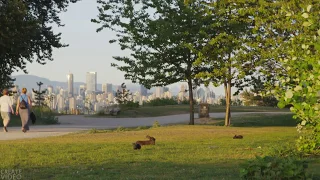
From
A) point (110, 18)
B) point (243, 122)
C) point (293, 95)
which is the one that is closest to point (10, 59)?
point (110, 18)

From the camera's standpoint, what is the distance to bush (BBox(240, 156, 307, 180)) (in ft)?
27.1

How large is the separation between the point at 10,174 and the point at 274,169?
426cm

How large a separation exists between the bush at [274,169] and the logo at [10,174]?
11.7 ft

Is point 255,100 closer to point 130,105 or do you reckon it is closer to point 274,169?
point 130,105

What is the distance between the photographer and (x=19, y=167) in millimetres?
10531

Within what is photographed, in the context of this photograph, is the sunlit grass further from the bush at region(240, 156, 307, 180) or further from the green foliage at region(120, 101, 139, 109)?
the green foliage at region(120, 101, 139, 109)

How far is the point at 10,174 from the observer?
9.45 m

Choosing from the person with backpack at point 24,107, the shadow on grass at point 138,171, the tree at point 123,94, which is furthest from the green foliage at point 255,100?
the shadow on grass at point 138,171

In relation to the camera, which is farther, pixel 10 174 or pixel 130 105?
pixel 130 105

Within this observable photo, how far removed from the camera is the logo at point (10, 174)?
29.8ft

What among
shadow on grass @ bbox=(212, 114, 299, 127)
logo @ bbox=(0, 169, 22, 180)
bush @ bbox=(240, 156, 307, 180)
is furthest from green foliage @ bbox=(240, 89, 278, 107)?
bush @ bbox=(240, 156, 307, 180)

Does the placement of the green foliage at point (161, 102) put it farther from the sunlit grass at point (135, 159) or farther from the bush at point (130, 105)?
the sunlit grass at point (135, 159)

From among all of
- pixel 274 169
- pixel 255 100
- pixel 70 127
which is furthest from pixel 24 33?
pixel 255 100

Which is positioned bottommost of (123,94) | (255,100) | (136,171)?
(136,171)
